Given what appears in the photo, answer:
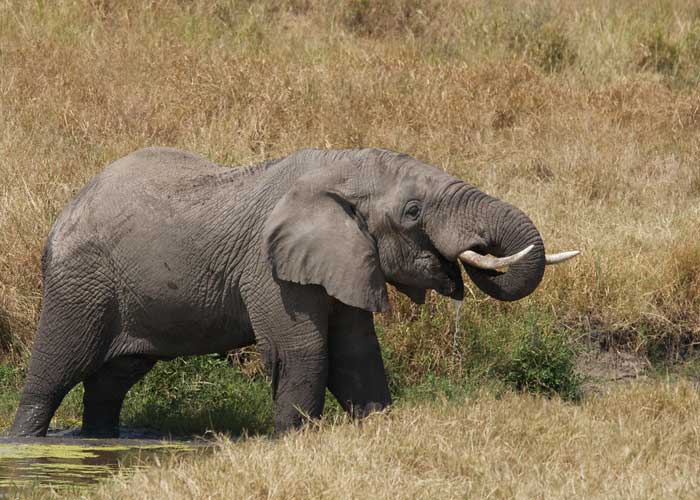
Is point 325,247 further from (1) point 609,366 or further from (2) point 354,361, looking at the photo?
(1) point 609,366

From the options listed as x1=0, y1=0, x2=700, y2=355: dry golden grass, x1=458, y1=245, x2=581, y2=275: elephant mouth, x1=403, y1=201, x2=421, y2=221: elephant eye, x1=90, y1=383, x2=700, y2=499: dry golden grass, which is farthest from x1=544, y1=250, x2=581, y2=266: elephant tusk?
x1=0, y1=0, x2=700, y2=355: dry golden grass

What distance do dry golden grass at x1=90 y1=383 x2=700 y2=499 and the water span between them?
54cm

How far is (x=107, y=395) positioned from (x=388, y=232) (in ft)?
6.75

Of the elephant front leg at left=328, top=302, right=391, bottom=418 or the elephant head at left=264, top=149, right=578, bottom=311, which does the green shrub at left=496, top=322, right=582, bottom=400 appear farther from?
the elephant head at left=264, top=149, right=578, bottom=311

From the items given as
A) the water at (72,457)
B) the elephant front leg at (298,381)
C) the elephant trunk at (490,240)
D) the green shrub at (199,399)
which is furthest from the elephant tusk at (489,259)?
the green shrub at (199,399)

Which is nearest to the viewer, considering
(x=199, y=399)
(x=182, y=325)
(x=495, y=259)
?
(x=495, y=259)

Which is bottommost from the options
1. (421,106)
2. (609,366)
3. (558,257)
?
(609,366)

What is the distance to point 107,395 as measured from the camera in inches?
341

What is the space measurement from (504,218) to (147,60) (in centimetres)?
685

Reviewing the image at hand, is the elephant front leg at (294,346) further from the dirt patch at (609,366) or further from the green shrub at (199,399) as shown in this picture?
the dirt patch at (609,366)

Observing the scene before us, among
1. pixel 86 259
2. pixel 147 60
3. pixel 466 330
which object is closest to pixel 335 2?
pixel 147 60

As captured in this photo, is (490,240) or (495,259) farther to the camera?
(490,240)

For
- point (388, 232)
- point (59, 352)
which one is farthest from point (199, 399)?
point (388, 232)

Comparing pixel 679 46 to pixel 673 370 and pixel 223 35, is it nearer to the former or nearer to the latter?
pixel 223 35
